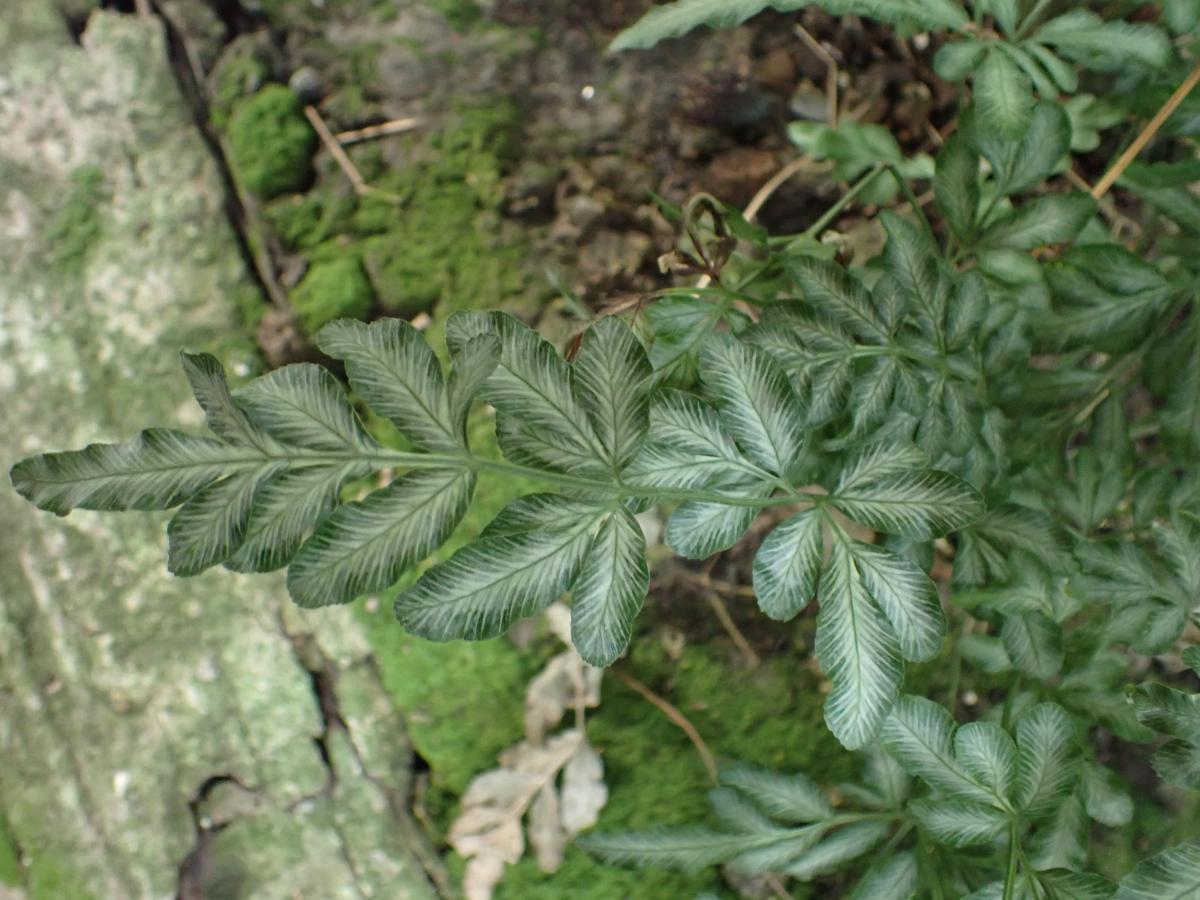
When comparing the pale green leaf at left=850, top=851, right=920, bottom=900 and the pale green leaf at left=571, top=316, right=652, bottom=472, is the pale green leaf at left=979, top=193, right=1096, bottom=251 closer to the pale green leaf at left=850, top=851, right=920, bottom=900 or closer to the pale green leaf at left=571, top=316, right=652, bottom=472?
the pale green leaf at left=571, top=316, right=652, bottom=472

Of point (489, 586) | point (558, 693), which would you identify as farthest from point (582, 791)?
point (489, 586)

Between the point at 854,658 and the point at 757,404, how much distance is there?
26 centimetres

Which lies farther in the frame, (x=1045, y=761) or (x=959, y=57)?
(x=959, y=57)

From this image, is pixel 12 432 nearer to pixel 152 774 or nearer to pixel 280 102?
pixel 152 774

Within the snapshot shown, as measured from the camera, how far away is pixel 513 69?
6.62 ft

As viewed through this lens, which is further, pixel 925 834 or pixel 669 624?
pixel 669 624

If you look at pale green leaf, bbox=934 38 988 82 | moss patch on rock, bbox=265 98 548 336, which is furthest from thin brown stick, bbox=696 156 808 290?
pale green leaf, bbox=934 38 988 82

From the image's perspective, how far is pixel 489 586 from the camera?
2.83 ft

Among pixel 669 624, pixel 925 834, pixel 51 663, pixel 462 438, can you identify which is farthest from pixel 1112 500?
pixel 51 663

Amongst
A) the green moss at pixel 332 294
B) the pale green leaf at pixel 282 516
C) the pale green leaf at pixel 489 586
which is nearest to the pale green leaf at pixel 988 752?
the pale green leaf at pixel 489 586

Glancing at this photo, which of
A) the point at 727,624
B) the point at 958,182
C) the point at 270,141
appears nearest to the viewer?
the point at 958,182

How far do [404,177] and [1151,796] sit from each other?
1.88 m

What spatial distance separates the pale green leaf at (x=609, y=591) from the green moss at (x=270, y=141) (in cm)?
142

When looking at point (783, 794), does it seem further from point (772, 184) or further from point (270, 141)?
point (270, 141)
